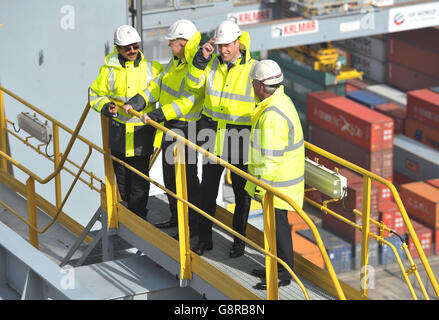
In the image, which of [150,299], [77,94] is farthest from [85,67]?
[150,299]

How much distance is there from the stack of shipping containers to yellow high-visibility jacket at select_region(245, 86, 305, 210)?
18.3 metres

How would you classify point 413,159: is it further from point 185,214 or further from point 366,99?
point 185,214

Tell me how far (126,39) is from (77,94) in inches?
170

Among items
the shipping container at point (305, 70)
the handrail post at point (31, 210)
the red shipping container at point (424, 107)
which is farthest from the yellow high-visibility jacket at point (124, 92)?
the shipping container at point (305, 70)

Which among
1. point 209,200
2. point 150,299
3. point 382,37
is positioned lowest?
point 382,37

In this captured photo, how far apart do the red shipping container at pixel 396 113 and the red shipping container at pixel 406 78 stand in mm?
2865

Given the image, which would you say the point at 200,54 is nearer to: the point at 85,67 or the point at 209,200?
the point at 209,200

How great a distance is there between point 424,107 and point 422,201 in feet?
17.2

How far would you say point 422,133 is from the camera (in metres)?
33.4

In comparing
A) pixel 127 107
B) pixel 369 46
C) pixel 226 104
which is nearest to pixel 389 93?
pixel 369 46

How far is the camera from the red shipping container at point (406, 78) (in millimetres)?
37509

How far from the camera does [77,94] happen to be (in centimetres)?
1166

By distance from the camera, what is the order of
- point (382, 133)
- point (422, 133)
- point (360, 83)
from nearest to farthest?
point (382, 133) → point (422, 133) → point (360, 83)

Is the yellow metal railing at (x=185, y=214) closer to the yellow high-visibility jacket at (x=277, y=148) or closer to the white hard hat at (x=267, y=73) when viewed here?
the yellow high-visibility jacket at (x=277, y=148)
